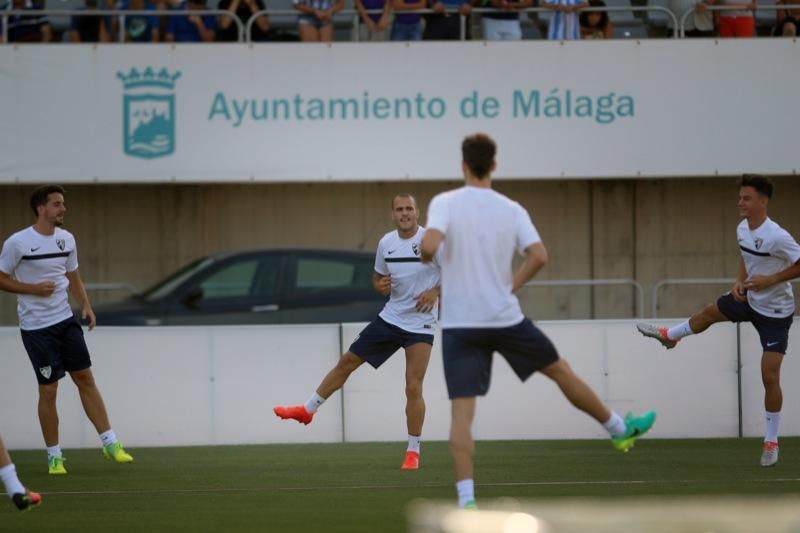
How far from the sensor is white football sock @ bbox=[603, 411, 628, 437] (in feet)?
27.5

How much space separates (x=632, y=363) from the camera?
48.4ft

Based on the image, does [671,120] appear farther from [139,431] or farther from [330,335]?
[139,431]

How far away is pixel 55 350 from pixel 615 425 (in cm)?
506

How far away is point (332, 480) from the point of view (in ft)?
35.5

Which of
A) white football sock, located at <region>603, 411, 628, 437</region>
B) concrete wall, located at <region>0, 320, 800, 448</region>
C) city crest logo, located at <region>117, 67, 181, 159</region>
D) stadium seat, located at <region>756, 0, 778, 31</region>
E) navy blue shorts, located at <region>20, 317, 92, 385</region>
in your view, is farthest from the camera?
stadium seat, located at <region>756, 0, 778, 31</region>

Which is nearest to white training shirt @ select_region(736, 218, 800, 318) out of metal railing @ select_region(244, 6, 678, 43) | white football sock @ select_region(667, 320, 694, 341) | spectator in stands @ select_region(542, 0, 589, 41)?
white football sock @ select_region(667, 320, 694, 341)

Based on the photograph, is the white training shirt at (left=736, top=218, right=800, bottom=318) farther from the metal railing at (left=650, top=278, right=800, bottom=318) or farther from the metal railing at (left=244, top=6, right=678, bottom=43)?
the metal railing at (left=244, top=6, right=678, bottom=43)

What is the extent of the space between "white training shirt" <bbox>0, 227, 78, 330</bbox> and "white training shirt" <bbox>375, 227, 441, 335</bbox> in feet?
8.20

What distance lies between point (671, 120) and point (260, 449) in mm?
8133

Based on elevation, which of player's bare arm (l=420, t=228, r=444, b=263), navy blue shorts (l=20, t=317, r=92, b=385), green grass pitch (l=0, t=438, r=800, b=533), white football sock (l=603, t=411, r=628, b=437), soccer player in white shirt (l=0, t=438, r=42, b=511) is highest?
player's bare arm (l=420, t=228, r=444, b=263)

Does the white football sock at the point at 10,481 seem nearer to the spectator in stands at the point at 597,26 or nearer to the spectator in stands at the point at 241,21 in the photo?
the spectator in stands at the point at 241,21

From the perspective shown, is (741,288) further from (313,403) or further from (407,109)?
(407,109)

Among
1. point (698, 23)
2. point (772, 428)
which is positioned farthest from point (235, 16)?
point (772, 428)

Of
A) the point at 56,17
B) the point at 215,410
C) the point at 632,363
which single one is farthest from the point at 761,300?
the point at 56,17
